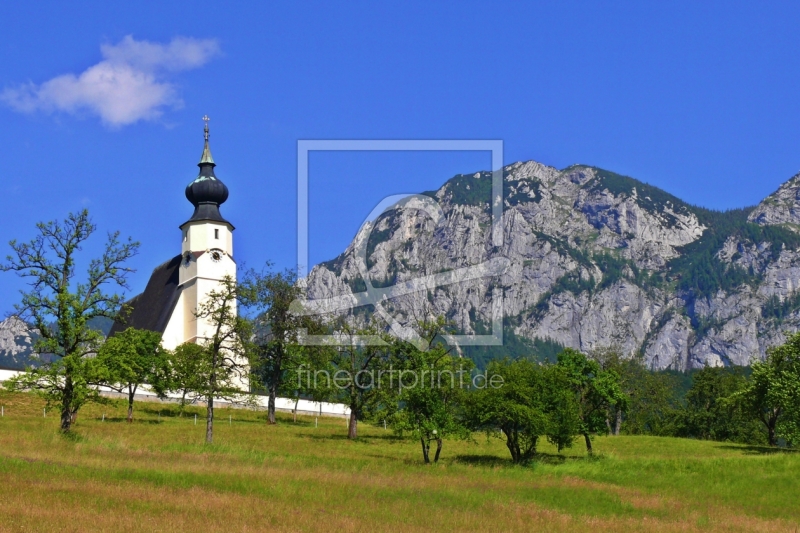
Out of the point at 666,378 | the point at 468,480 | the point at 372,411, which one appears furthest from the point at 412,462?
the point at 666,378

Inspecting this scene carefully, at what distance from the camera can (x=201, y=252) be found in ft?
330

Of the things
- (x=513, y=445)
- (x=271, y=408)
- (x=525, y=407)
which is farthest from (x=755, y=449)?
(x=271, y=408)

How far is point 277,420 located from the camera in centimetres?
7519

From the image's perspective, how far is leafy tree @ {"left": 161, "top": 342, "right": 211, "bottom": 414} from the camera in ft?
173

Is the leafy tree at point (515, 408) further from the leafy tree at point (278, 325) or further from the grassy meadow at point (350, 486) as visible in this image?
the leafy tree at point (278, 325)

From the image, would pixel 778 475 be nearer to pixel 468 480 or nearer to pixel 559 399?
pixel 559 399

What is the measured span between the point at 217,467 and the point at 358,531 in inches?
530

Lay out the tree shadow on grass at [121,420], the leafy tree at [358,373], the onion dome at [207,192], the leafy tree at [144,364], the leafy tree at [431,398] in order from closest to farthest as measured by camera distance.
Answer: the leafy tree at [431,398] → the tree shadow on grass at [121,420] → the leafy tree at [358,373] → the leafy tree at [144,364] → the onion dome at [207,192]

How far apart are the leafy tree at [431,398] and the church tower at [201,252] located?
4425 centimetres

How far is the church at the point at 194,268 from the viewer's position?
321 feet

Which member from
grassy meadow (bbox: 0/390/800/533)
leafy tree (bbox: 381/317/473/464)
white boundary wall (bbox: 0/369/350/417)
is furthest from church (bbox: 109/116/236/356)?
leafy tree (bbox: 381/317/473/464)

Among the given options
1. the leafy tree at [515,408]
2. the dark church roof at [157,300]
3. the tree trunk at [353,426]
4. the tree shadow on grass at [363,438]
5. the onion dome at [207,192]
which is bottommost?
the tree shadow on grass at [363,438]

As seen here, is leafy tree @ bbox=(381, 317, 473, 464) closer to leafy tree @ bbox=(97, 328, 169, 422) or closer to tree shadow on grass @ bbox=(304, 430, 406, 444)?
tree shadow on grass @ bbox=(304, 430, 406, 444)

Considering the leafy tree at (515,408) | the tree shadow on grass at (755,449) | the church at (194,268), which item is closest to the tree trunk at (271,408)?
the leafy tree at (515,408)
